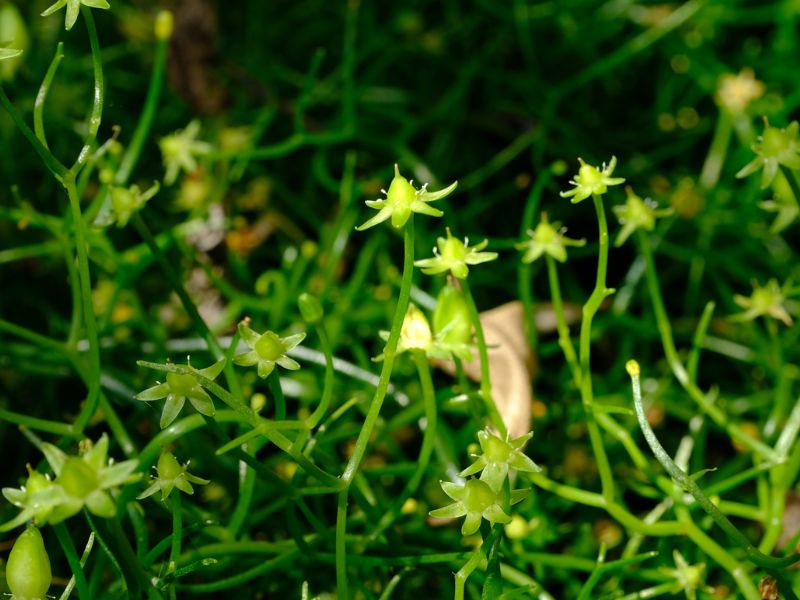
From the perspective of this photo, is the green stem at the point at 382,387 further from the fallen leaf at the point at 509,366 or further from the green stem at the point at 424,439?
the fallen leaf at the point at 509,366

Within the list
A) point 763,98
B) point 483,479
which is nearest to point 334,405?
point 483,479

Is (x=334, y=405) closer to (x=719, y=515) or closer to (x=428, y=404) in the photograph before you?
(x=428, y=404)

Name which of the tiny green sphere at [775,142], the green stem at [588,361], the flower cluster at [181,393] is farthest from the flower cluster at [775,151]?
the flower cluster at [181,393]

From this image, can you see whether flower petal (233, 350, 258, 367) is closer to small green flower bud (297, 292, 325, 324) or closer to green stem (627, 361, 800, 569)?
small green flower bud (297, 292, 325, 324)

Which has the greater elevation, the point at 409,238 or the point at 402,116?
the point at 402,116

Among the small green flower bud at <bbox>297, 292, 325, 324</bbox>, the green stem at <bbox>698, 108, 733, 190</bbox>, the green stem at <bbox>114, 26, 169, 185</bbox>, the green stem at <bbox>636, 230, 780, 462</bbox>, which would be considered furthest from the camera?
the green stem at <bbox>698, 108, 733, 190</bbox>

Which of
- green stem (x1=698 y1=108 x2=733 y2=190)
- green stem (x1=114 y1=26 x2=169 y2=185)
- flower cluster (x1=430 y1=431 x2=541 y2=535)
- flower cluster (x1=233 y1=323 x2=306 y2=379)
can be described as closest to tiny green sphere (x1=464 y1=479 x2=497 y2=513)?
flower cluster (x1=430 y1=431 x2=541 y2=535)
